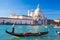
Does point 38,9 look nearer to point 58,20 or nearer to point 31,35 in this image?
point 58,20

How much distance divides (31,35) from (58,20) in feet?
58.8

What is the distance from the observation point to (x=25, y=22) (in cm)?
2356

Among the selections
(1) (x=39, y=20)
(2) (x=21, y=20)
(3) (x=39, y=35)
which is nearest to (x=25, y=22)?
(2) (x=21, y=20)

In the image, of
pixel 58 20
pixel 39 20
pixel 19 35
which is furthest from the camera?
pixel 39 20

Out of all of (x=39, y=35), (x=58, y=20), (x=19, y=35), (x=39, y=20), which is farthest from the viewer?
(x=39, y=20)

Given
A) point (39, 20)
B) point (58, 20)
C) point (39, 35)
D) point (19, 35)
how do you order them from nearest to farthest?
point (19, 35)
point (39, 35)
point (58, 20)
point (39, 20)

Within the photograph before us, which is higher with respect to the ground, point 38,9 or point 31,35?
point 38,9

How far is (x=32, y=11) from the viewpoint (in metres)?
25.1

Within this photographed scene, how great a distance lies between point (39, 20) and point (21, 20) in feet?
8.29

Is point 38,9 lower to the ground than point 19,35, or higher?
higher

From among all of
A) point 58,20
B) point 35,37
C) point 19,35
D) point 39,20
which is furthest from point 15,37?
point 39,20

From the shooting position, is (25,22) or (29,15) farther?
(29,15)

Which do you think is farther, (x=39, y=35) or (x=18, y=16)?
(x=18, y=16)

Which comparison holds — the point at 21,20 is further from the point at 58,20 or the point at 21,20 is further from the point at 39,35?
the point at 39,35
